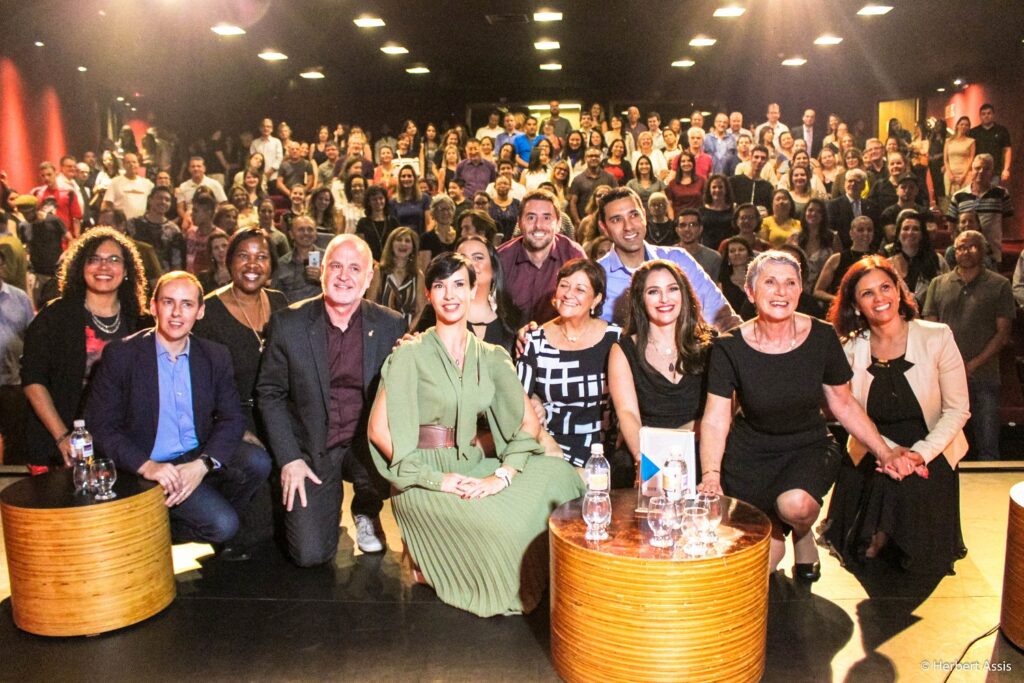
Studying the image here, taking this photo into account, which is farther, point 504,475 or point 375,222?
point 375,222

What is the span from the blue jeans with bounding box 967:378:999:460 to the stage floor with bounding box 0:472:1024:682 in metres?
1.85

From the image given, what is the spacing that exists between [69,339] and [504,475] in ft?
7.44

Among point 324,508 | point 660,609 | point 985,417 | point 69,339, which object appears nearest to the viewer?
point 660,609

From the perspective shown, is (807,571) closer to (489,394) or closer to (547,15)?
→ (489,394)

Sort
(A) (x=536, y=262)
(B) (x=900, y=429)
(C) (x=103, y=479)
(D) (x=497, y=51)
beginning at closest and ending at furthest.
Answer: (C) (x=103, y=479) < (B) (x=900, y=429) < (A) (x=536, y=262) < (D) (x=497, y=51)

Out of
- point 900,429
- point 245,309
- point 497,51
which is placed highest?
point 497,51

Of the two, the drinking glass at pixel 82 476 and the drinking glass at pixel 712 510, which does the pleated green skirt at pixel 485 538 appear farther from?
the drinking glass at pixel 82 476


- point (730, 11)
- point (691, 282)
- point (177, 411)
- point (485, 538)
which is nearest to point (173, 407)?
point (177, 411)

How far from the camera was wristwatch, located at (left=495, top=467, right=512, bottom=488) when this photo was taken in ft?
11.0

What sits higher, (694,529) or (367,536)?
(694,529)

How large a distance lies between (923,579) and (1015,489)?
27.5 inches

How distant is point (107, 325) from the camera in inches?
167

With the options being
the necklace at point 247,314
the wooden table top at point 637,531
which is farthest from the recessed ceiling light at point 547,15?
the wooden table top at point 637,531

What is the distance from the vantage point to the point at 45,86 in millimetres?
12312
